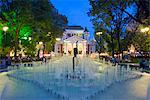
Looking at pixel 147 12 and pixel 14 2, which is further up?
pixel 14 2

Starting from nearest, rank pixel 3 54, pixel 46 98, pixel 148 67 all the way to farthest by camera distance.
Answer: pixel 46 98 < pixel 148 67 < pixel 3 54

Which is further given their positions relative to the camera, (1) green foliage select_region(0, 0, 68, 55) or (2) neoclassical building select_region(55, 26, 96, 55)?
(2) neoclassical building select_region(55, 26, 96, 55)

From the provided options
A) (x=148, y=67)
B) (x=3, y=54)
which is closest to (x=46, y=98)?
(x=148, y=67)

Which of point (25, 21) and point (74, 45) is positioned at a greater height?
point (25, 21)

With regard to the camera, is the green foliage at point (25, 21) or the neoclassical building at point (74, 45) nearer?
the green foliage at point (25, 21)

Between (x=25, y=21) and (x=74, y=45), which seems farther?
(x=74, y=45)

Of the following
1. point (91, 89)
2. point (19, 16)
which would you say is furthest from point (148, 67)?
point (19, 16)

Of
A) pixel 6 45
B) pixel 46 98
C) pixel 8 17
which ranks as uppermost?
pixel 8 17

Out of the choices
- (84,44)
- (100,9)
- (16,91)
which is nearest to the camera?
(16,91)

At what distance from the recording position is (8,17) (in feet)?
118

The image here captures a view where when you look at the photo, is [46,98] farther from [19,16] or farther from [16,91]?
[19,16]

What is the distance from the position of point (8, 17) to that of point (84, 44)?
166 feet

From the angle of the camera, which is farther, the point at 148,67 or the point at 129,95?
the point at 148,67

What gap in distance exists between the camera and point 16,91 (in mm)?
13547
